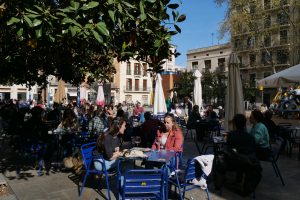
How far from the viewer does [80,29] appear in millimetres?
3068

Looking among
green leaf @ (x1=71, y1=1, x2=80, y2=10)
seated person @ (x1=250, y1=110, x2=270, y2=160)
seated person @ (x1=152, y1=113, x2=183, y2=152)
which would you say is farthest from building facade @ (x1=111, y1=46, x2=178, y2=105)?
green leaf @ (x1=71, y1=1, x2=80, y2=10)

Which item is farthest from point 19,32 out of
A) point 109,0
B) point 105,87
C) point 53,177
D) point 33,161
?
point 105,87

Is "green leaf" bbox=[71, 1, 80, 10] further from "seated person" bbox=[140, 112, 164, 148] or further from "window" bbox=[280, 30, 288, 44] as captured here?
"window" bbox=[280, 30, 288, 44]

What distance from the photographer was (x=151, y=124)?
7.56 metres

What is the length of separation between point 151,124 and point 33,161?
10.1 ft

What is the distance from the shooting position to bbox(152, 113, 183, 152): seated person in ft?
18.3

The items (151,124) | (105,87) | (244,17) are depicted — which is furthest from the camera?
(244,17)

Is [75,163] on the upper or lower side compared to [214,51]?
lower

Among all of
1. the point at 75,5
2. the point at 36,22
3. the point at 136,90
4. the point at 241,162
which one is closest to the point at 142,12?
the point at 75,5

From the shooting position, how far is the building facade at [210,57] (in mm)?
55875

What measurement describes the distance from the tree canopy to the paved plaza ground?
2.35 m

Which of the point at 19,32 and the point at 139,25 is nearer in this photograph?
the point at 19,32

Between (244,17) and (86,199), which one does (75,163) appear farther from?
(244,17)

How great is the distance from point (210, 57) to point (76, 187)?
2177 inches
